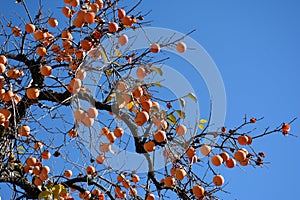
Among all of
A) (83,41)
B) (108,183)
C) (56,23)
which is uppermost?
(56,23)

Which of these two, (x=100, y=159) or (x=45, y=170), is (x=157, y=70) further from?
(x=45, y=170)

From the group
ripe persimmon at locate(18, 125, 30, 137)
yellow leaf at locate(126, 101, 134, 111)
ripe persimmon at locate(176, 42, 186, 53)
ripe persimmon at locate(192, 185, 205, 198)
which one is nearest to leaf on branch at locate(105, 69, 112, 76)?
yellow leaf at locate(126, 101, 134, 111)

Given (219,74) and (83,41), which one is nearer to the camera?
(83,41)

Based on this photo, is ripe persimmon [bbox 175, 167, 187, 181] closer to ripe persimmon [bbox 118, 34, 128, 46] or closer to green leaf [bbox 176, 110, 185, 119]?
green leaf [bbox 176, 110, 185, 119]

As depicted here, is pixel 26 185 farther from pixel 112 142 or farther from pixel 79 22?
pixel 79 22

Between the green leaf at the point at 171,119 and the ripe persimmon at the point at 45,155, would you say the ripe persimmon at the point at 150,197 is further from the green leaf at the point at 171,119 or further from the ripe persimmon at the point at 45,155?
the ripe persimmon at the point at 45,155

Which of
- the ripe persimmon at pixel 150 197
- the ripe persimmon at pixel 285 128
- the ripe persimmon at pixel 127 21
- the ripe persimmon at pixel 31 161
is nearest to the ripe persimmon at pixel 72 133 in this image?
the ripe persimmon at pixel 31 161

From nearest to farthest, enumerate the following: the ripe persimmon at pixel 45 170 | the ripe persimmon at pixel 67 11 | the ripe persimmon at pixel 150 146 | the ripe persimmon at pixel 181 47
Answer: the ripe persimmon at pixel 150 146 < the ripe persimmon at pixel 45 170 < the ripe persimmon at pixel 181 47 < the ripe persimmon at pixel 67 11

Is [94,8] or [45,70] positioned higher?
[94,8]

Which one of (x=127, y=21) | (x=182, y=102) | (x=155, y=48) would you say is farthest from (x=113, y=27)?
(x=182, y=102)

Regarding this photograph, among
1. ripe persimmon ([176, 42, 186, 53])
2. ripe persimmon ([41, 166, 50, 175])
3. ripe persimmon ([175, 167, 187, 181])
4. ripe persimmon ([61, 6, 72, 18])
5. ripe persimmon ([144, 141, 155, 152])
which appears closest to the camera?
ripe persimmon ([175, 167, 187, 181])

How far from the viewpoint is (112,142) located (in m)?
1.88

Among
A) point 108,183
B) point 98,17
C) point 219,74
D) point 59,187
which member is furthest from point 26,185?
point 219,74

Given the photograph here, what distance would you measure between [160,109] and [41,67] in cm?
57
